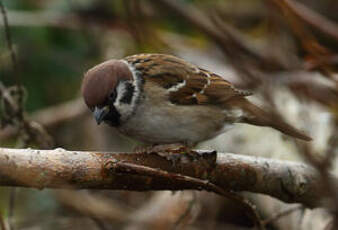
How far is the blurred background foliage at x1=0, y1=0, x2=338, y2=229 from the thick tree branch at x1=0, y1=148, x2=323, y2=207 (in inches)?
30.7

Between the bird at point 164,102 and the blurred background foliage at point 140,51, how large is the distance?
0.64 m

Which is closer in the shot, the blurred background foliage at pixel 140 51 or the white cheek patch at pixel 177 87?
the white cheek patch at pixel 177 87

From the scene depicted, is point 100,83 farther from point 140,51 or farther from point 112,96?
point 140,51

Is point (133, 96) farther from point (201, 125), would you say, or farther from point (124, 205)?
point (124, 205)

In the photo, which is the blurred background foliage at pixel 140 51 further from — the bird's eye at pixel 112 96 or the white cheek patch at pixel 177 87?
the bird's eye at pixel 112 96

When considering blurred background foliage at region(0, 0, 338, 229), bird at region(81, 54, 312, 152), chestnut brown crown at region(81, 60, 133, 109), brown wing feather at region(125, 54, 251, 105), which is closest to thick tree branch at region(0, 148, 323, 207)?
bird at region(81, 54, 312, 152)

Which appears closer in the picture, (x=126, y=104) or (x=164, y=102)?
(x=126, y=104)

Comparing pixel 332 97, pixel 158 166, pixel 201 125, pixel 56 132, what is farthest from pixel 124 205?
pixel 158 166

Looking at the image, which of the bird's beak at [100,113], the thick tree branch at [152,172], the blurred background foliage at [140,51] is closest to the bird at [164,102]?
the bird's beak at [100,113]

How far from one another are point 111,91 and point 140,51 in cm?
317

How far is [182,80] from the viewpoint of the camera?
12.7 feet

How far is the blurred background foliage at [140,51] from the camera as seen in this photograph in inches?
200

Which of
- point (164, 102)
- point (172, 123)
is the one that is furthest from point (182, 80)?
point (172, 123)

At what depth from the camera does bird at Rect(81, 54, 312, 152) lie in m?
3.39
